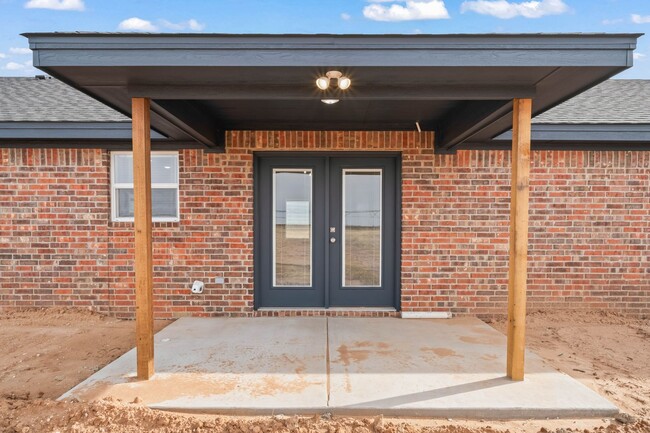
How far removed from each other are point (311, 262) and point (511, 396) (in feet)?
10.7

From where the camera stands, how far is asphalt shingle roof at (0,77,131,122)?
5.57m

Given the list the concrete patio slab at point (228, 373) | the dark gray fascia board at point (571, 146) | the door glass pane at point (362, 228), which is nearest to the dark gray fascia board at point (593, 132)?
the dark gray fascia board at point (571, 146)

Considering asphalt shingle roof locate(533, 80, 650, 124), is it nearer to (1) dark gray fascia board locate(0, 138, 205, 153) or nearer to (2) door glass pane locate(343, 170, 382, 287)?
(2) door glass pane locate(343, 170, 382, 287)

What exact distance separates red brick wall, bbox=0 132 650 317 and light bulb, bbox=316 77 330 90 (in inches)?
90.8

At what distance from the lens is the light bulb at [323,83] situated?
3369mm

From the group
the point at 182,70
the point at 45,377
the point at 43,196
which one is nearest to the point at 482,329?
the point at 182,70

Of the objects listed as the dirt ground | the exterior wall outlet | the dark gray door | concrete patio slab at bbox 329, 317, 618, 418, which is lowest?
the dirt ground

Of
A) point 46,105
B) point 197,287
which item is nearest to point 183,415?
point 197,287

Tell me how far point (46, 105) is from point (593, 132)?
7.90 meters

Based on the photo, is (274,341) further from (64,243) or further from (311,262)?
(64,243)

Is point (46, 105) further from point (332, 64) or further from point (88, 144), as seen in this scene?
point (332, 64)

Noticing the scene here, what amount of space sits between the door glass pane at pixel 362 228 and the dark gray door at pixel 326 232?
1 cm

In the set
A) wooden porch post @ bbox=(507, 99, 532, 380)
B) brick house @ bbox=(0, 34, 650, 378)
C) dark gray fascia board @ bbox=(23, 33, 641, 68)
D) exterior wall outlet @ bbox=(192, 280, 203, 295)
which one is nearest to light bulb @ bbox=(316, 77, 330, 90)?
dark gray fascia board @ bbox=(23, 33, 641, 68)

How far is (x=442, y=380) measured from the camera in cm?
365
